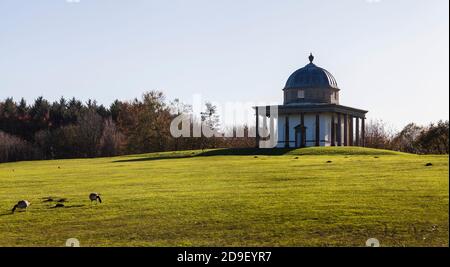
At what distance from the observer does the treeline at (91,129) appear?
59469mm

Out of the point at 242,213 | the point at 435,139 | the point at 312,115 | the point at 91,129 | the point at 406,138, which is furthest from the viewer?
the point at 406,138

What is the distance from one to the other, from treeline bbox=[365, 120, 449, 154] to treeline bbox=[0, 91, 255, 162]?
52.7 feet

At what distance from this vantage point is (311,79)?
6781 centimetres

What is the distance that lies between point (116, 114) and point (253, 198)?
53230mm

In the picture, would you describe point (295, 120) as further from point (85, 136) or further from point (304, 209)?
point (304, 209)

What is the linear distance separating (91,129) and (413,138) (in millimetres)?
38547

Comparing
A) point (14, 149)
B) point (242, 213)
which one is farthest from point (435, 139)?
point (242, 213)

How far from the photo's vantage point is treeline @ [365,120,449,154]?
60031 millimetres

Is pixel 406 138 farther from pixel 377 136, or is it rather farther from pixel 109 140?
pixel 109 140

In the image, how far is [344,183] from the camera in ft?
69.7

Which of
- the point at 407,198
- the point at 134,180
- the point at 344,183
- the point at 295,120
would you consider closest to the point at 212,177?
the point at 134,180
